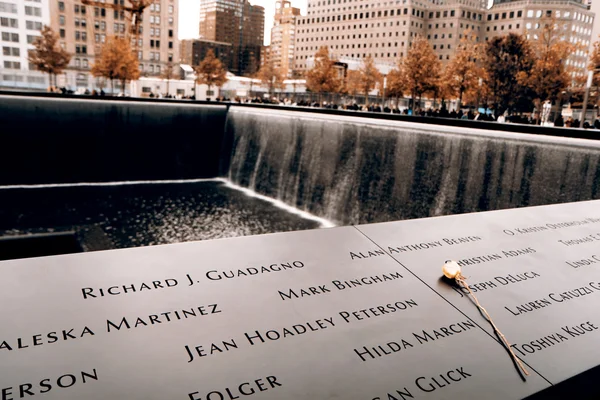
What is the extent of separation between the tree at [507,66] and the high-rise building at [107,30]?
4583cm

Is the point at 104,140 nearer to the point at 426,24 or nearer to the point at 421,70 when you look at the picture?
the point at 421,70

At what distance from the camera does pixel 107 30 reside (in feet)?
213

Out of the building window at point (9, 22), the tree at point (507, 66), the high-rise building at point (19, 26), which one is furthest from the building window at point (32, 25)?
the tree at point (507, 66)

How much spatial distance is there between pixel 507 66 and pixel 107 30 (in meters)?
52.8

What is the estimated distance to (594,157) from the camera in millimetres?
7184

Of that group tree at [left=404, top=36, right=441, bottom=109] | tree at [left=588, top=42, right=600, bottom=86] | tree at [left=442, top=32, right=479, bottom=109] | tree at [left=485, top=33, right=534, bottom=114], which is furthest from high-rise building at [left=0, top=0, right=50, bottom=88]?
tree at [left=588, top=42, right=600, bottom=86]

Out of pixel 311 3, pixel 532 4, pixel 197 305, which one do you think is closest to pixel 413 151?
pixel 197 305

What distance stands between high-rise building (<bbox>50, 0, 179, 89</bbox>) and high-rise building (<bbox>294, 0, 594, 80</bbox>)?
25883 mm

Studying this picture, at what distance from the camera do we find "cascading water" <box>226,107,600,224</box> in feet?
24.9

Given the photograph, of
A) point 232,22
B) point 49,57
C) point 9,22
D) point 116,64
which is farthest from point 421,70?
point 232,22

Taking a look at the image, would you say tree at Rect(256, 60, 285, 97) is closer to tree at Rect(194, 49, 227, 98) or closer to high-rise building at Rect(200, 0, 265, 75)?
tree at Rect(194, 49, 227, 98)

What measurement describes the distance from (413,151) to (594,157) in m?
3.42

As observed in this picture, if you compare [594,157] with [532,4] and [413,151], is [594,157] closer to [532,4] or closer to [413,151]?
[413,151]

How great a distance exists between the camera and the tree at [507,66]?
30.1 metres
